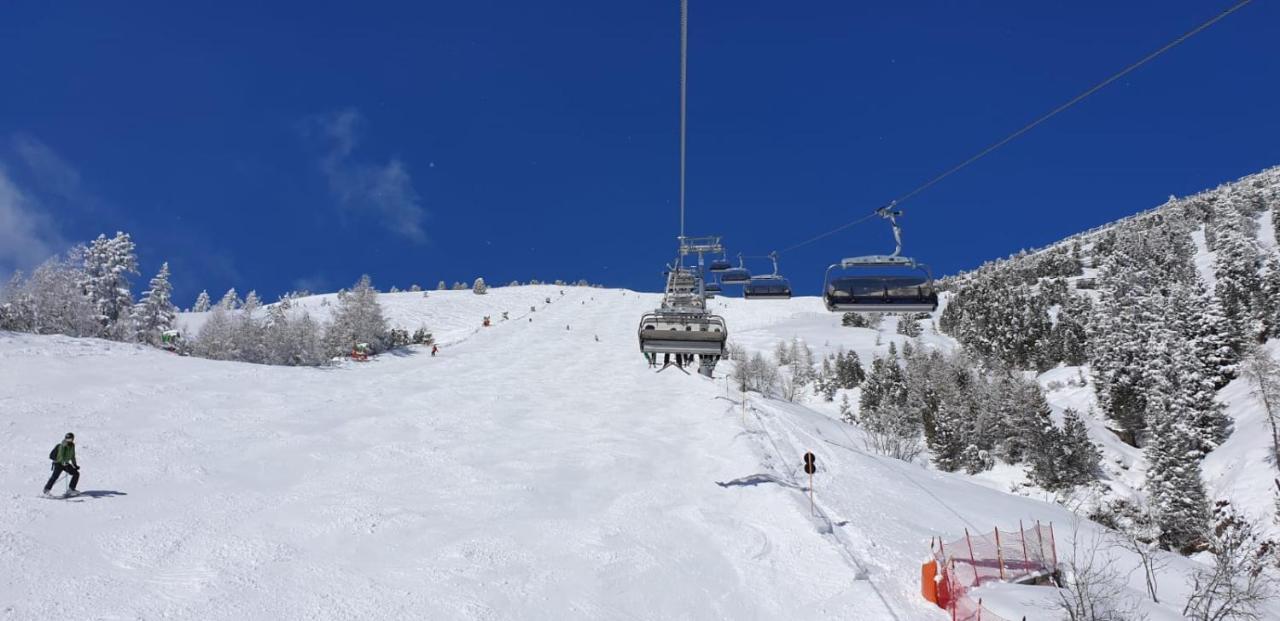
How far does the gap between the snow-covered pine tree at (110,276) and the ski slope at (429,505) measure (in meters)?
20.8

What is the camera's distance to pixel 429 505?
18594mm

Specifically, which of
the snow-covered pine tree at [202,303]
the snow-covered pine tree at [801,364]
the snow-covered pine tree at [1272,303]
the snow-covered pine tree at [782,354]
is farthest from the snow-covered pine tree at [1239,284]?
the snow-covered pine tree at [202,303]

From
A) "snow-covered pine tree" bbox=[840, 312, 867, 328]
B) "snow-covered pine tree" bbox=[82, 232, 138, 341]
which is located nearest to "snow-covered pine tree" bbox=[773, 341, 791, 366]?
"snow-covered pine tree" bbox=[840, 312, 867, 328]

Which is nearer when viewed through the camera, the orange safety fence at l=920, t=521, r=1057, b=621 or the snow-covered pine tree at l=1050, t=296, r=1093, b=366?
the orange safety fence at l=920, t=521, r=1057, b=621

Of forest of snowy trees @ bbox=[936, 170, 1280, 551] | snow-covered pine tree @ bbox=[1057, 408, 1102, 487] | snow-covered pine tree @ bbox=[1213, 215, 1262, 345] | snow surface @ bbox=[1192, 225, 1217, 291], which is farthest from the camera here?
snow surface @ bbox=[1192, 225, 1217, 291]

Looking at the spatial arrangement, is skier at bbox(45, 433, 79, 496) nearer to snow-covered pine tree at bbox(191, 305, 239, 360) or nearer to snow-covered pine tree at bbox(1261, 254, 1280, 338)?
snow-covered pine tree at bbox(191, 305, 239, 360)

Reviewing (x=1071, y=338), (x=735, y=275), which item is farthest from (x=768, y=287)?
(x=1071, y=338)

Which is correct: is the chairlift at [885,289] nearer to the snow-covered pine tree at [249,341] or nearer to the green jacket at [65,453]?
the green jacket at [65,453]

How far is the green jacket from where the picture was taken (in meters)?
15.1

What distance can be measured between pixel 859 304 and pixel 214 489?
1896 centimetres

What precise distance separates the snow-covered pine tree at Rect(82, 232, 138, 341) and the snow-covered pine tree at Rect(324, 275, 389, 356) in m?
16.3

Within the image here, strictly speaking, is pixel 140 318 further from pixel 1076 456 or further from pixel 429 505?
pixel 1076 456

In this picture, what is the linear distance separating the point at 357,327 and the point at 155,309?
18.9 metres

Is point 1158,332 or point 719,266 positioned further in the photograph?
point 1158,332
